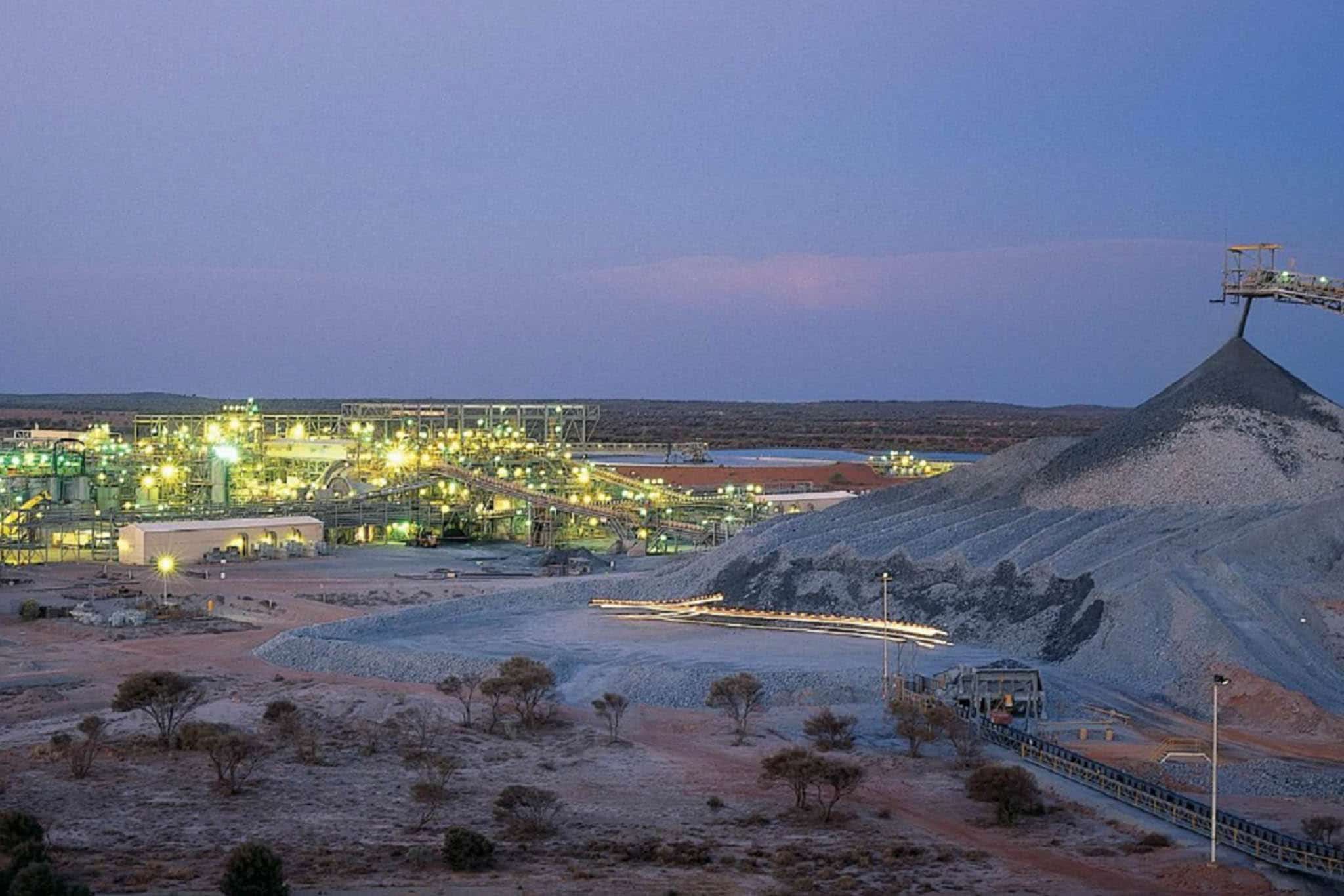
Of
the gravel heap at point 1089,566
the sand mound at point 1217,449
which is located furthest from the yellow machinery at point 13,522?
the sand mound at point 1217,449

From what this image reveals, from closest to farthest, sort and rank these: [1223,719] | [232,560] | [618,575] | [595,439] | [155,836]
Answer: [155,836] < [1223,719] < [618,575] < [232,560] < [595,439]

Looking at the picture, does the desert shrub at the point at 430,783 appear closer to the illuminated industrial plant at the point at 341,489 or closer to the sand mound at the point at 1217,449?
the sand mound at the point at 1217,449

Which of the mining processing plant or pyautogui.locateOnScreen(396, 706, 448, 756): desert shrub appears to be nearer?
pyautogui.locateOnScreen(396, 706, 448, 756): desert shrub

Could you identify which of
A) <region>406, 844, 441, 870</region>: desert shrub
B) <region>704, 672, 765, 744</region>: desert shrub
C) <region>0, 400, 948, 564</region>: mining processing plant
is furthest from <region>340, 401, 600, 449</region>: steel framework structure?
<region>406, 844, 441, 870</region>: desert shrub

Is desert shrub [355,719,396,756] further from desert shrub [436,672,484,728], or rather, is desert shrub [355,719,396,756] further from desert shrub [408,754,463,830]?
desert shrub [436,672,484,728]

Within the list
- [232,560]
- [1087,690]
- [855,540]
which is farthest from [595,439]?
[1087,690]

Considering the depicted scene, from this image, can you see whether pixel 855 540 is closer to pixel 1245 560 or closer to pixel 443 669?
pixel 1245 560
